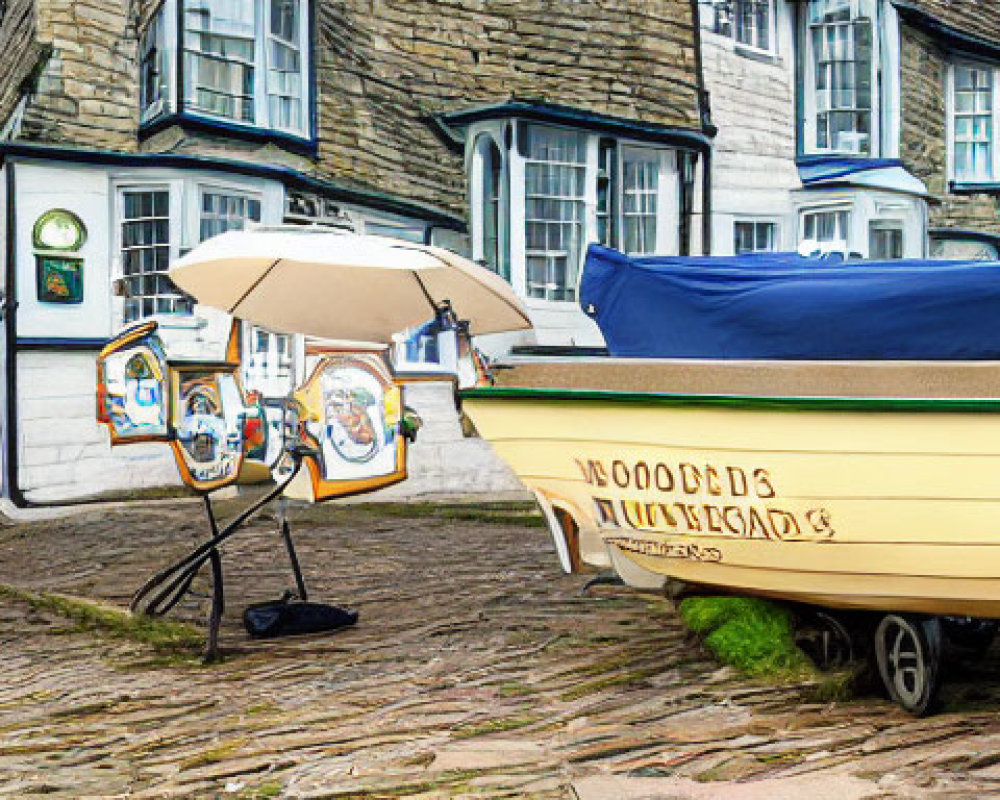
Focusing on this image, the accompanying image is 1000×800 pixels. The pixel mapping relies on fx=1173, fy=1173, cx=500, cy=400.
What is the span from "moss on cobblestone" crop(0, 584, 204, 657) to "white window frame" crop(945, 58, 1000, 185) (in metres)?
11.0

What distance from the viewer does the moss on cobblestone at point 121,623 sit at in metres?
5.60

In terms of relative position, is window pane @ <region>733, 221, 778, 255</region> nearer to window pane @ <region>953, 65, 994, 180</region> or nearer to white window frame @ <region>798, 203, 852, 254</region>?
white window frame @ <region>798, 203, 852, 254</region>

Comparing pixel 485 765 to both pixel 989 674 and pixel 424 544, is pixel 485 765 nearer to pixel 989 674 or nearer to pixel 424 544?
pixel 989 674

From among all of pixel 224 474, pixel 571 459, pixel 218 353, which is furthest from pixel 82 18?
pixel 571 459

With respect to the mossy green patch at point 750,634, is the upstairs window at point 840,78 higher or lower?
higher

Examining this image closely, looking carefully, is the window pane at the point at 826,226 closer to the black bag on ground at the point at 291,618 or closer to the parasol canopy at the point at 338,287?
the parasol canopy at the point at 338,287

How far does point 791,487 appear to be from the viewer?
413cm

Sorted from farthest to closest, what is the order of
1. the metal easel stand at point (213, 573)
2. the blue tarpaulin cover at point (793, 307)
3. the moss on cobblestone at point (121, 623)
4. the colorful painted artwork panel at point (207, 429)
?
the moss on cobblestone at point (121, 623) < the colorful painted artwork panel at point (207, 429) < the metal easel stand at point (213, 573) < the blue tarpaulin cover at point (793, 307)

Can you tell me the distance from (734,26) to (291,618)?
928 cm

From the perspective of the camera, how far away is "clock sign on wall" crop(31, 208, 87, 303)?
999 cm

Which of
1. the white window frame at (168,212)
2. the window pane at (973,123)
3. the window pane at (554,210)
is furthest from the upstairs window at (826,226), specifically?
the white window frame at (168,212)

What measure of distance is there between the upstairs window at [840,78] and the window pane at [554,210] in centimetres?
288

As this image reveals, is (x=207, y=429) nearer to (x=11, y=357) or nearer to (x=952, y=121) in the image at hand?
(x=11, y=357)

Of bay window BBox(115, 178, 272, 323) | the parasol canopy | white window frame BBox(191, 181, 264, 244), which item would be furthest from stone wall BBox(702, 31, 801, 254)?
the parasol canopy
